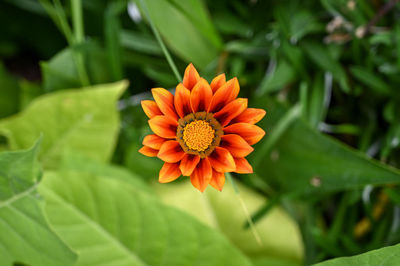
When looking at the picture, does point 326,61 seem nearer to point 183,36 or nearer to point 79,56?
point 183,36

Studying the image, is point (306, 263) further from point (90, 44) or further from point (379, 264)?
point (90, 44)

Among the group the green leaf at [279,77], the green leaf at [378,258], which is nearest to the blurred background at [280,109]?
the green leaf at [279,77]

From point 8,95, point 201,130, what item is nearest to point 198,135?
point 201,130

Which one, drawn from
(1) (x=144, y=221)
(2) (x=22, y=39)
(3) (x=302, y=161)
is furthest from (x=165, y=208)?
(2) (x=22, y=39)

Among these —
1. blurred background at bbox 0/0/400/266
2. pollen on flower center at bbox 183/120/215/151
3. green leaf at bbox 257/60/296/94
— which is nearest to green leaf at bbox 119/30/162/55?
blurred background at bbox 0/0/400/266

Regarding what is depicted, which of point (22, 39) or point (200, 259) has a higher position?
point (22, 39)

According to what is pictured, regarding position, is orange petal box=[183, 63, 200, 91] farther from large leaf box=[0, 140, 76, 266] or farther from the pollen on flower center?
large leaf box=[0, 140, 76, 266]

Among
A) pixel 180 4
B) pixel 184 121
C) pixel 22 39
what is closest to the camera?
pixel 184 121
